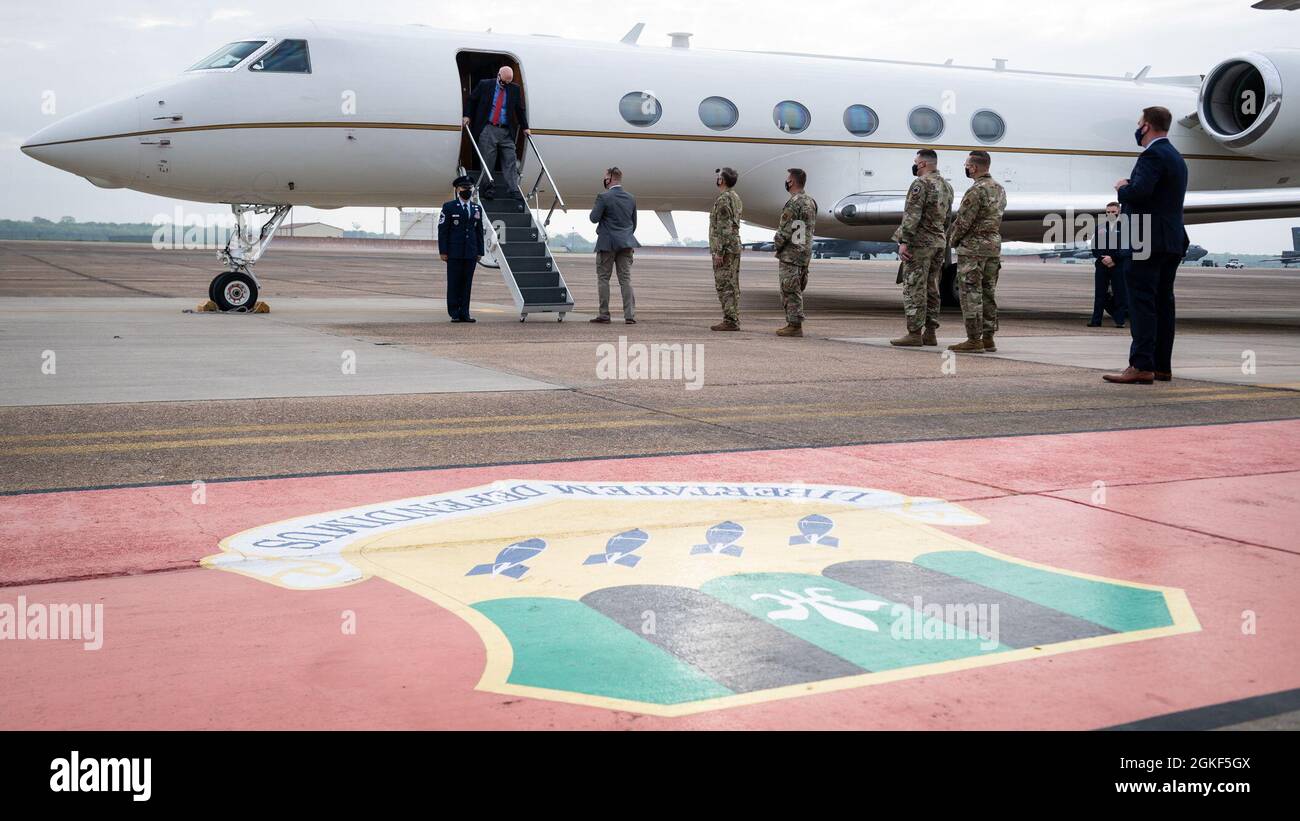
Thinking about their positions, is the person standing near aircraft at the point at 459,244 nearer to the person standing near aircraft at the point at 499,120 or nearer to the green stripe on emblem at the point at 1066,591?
the person standing near aircraft at the point at 499,120

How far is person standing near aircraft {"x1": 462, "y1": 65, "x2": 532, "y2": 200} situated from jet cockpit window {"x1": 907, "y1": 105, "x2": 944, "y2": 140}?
6.35 meters

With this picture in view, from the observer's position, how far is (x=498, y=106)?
15203mm

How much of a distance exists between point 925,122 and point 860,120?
→ 1.14 metres

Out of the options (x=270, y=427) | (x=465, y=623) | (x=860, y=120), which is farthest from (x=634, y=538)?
(x=860, y=120)

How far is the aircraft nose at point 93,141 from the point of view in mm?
13922

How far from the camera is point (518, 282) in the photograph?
49.6 ft

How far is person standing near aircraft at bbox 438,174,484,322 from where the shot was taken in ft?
48.2

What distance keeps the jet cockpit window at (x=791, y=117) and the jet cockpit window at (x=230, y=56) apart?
7.44 m

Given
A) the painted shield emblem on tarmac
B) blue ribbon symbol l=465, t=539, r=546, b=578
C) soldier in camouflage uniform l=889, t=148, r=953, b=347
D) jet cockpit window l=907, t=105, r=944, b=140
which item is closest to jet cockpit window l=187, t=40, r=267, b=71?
soldier in camouflage uniform l=889, t=148, r=953, b=347

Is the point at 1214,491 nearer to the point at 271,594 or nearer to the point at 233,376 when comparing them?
the point at 271,594

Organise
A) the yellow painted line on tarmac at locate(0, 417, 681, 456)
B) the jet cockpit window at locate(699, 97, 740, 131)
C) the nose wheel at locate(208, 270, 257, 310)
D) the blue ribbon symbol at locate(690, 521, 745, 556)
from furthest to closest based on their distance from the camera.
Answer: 1. the jet cockpit window at locate(699, 97, 740, 131)
2. the nose wheel at locate(208, 270, 257, 310)
3. the yellow painted line on tarmac at locate(0, 417, 681, 456)
4. the blue ribbon symbol at locate(690, 521, 745, 556)

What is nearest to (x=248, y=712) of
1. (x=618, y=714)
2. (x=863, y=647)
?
(x=618, y=714)

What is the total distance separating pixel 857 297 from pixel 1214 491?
19.2m

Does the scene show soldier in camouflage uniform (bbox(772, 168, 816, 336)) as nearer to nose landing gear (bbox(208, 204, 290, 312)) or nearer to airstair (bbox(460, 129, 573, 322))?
airstair (bbox(460, 129, 573, 322))
